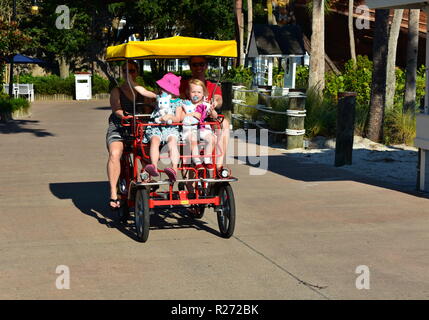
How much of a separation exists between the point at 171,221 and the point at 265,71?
108ft

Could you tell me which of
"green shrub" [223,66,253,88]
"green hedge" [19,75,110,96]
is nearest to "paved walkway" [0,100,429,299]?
"green shrub" [223,66,253,88]

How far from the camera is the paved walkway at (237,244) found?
6.61m

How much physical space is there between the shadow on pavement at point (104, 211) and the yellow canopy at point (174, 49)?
75.9 inches

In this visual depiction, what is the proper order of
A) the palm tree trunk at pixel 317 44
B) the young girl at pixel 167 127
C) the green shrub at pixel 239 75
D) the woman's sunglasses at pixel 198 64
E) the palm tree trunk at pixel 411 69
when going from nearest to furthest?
1. the young girl at pixel 167 127
2. the woman's sunglasses at pixel 198 64
3. the palm tree trunk at pixel 411 69
4. the palm tree trunk at pixel 317 44
5. the green shrub at pixel 239 75

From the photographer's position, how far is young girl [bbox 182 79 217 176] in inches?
336

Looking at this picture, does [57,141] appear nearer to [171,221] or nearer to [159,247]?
[171,221]

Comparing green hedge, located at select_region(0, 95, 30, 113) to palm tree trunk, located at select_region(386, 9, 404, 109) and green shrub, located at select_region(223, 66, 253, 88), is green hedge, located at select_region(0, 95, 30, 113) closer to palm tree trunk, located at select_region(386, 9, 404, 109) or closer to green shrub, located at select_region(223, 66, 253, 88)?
green shrub, located at select_region(223, 66, 253, 88)

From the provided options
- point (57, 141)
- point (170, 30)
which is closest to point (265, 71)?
point (170, 30)

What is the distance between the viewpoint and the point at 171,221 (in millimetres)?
9555

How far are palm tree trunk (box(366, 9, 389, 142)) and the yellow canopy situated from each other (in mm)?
8982

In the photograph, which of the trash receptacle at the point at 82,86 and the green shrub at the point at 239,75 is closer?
the green shrub at the point at 239,75

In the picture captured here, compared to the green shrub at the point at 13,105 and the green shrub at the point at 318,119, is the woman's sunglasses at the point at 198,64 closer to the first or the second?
the green shrub at the point at 318,119

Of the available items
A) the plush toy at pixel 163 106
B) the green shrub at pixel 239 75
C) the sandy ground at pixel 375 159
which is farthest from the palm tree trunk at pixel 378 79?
the green shrub at pixel 239 75

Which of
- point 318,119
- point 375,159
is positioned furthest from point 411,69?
point 375,159
